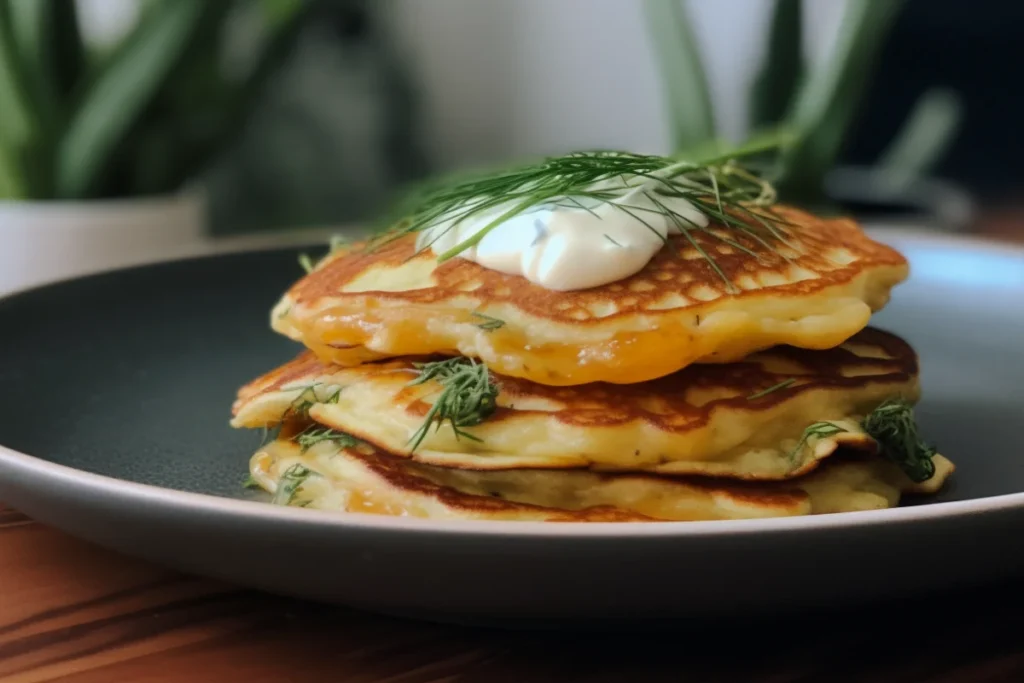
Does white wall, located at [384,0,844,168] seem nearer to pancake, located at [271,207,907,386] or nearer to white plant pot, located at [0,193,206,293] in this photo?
white plant pot, located at [0,193,206,293]

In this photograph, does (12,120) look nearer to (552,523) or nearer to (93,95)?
(93,95)

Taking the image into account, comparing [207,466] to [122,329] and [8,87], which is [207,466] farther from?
[8,87]

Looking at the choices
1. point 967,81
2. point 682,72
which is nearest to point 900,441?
point 682,72

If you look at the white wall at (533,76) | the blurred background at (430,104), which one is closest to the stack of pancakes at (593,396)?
the blurred background at (430,104)

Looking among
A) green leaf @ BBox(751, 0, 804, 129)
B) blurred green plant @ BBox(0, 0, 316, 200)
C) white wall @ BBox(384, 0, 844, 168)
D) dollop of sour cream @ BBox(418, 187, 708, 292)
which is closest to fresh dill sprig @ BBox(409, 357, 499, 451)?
dollop of sour cream @ BBox(418, 187, 708, 292)

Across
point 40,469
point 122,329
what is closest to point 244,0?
point 122,329

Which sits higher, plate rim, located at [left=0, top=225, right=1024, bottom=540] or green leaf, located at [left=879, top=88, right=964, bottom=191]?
plate rim, located at [left=0, top=225, right=1024, bottom=540]

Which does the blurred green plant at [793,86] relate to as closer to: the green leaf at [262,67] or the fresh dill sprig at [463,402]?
the green leaf at [262,67]
